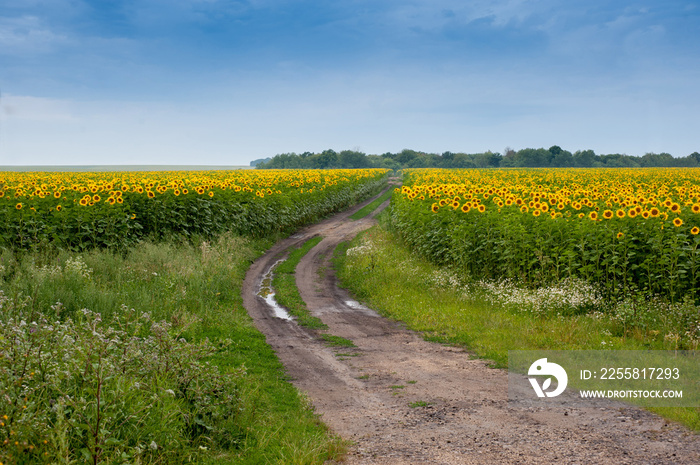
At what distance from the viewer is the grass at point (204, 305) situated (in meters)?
6.19

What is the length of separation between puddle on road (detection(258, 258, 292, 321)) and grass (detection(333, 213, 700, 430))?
2284 millimetres

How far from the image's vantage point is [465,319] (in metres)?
11.8

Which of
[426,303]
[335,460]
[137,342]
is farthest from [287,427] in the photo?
[426,303]

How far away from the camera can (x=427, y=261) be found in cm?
1695

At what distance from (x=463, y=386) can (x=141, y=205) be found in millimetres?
13921

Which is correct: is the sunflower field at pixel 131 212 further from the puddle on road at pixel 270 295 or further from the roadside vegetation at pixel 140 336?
the puddle on road at pixel 270 295

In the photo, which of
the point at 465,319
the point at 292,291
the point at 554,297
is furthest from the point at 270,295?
the point at 554,297

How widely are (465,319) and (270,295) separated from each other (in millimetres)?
5725

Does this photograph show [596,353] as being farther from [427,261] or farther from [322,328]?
[427,261]

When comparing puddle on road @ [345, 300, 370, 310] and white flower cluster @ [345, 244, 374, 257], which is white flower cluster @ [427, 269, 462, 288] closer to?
puddle on road @ [345, 300, 370, 310]

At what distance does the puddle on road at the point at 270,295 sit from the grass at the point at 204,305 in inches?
29.2

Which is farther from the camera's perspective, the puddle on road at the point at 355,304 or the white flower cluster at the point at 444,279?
the white flower cluster at the point at 444,279

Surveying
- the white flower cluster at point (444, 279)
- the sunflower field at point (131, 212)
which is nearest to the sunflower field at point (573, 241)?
the white flower cluster at point (444, 279)

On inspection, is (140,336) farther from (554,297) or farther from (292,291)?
(554,297)
